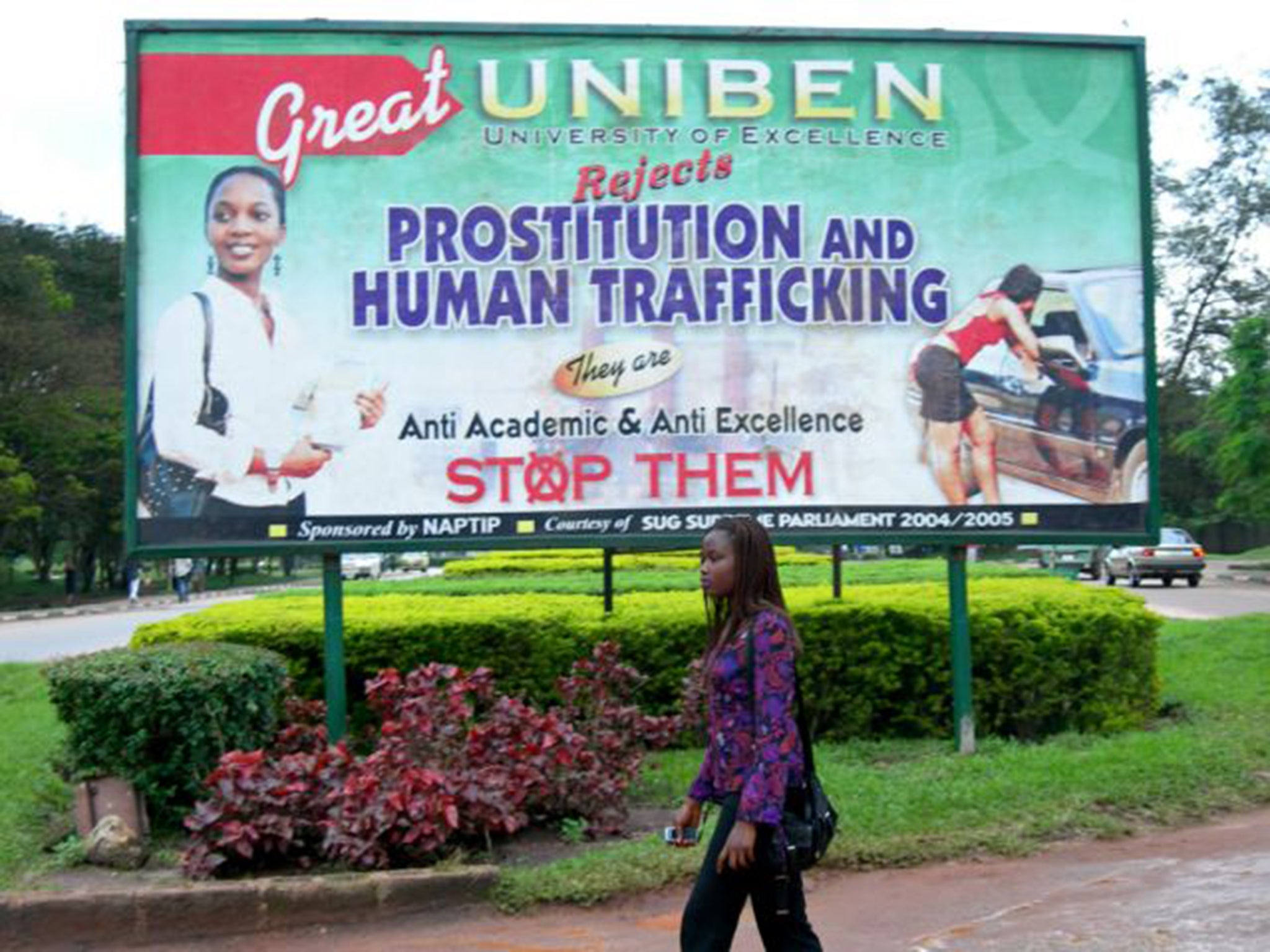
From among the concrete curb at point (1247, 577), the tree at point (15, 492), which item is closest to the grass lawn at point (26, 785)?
the tree at point (15, 492)

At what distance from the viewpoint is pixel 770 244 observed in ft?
27.1

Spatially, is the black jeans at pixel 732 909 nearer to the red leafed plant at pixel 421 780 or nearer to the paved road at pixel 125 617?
the red leafed plant at pixel 421 780

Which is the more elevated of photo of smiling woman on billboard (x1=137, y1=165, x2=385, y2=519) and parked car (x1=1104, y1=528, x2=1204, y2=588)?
photo of smiling woman on billboard (x1=137, y1=165, x2=385, y2=519)

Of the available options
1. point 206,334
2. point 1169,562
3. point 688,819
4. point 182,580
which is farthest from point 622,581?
point 182,580

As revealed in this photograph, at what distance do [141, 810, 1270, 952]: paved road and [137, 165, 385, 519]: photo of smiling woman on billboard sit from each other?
2.89 meters

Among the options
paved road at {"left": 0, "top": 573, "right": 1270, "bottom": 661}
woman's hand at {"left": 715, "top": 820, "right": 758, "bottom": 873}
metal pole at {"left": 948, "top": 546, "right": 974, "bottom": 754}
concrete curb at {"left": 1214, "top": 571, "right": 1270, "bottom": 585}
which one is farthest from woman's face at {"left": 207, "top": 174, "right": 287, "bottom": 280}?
concrete curb at {"left": 1214, "top": 571, "right": 1270, "bottom": 585}

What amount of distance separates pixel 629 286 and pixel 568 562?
1310 centimetres

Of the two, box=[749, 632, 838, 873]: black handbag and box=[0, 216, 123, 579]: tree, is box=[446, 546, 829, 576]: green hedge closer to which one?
box=[749, 632, 838, 873]: black handbag

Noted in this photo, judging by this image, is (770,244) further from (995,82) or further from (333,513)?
(333,513)

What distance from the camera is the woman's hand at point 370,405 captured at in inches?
314

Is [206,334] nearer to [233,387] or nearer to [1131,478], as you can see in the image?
[233,387]

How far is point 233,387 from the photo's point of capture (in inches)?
310

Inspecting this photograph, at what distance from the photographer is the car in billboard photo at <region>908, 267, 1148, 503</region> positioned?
→ 8359 mm

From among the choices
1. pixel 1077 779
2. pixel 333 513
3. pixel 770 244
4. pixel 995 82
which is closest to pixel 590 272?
pixel 770 244
